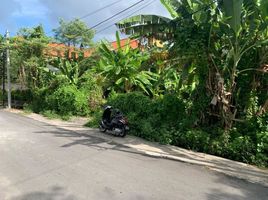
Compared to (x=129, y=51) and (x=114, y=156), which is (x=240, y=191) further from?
(x=129, y=51)

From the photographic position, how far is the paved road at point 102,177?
18.4 feet

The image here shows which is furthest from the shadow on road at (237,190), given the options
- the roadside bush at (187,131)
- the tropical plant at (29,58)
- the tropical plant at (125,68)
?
the tropical plant at (29,58)

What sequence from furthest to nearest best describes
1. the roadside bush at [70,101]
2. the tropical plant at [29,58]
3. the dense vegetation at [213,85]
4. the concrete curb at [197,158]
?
1. the tropical plant at [29,58]
2. the roadside bush at [70,101]
3. the dense vegetation at [213,85]
4. the concrete curb at [197,158]

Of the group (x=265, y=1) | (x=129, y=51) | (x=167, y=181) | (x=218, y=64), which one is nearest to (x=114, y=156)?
(x=167, y=181)

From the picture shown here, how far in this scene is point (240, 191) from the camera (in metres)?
6.11

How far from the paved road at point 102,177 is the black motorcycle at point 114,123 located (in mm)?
1766

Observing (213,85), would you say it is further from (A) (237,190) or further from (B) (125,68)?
(B) (125,68)

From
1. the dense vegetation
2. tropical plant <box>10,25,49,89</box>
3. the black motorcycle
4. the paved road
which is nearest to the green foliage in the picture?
the dense vegetation

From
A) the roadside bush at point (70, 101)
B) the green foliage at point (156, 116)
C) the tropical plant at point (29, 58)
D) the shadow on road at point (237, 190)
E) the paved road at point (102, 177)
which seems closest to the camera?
the paved road at point (102, 177)

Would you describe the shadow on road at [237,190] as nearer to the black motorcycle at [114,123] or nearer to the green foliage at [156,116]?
the green foliage at [156,116]

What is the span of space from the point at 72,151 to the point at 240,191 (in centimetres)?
476

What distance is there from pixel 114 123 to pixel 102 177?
5.15m

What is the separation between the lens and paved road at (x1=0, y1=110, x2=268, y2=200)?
18.4ft

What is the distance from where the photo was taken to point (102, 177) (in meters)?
6.50
